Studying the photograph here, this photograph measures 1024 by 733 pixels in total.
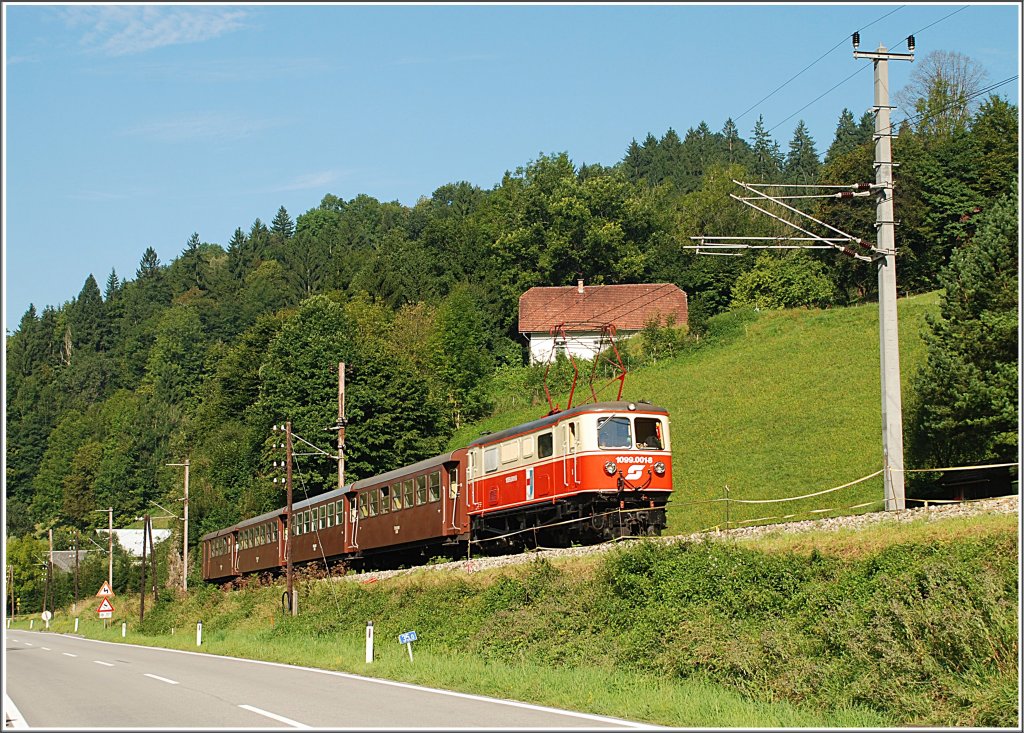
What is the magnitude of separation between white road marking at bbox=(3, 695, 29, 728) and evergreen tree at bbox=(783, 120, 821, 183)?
131557 millimetres

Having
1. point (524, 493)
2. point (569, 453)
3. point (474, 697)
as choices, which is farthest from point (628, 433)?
point (474, 697)

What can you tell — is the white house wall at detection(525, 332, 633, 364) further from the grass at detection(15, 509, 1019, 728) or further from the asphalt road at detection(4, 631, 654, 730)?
the asphalt road at detection(4, 631, 654, 730)

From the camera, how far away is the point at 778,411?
1967 inches

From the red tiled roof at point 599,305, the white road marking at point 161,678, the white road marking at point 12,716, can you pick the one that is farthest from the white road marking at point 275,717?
the red tiled roof at point 599,305

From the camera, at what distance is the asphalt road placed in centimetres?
1216

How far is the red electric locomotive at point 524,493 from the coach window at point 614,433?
25 millimetres

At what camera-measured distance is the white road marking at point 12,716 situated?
12797 mm

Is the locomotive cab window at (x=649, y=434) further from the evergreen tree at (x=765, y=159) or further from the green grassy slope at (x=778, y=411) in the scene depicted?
the evergreen tree at (x=765, y=159)

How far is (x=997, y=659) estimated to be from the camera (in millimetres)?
12883

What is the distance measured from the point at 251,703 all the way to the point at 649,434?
1477cm

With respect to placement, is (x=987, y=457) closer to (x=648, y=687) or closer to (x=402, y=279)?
(x=648, y=687)

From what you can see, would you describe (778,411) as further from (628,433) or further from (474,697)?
(474,697)

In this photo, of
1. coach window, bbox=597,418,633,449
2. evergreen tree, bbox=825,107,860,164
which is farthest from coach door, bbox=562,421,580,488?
evergreen tree, bbox=825,107,860,164

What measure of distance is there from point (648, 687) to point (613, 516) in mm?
11159
